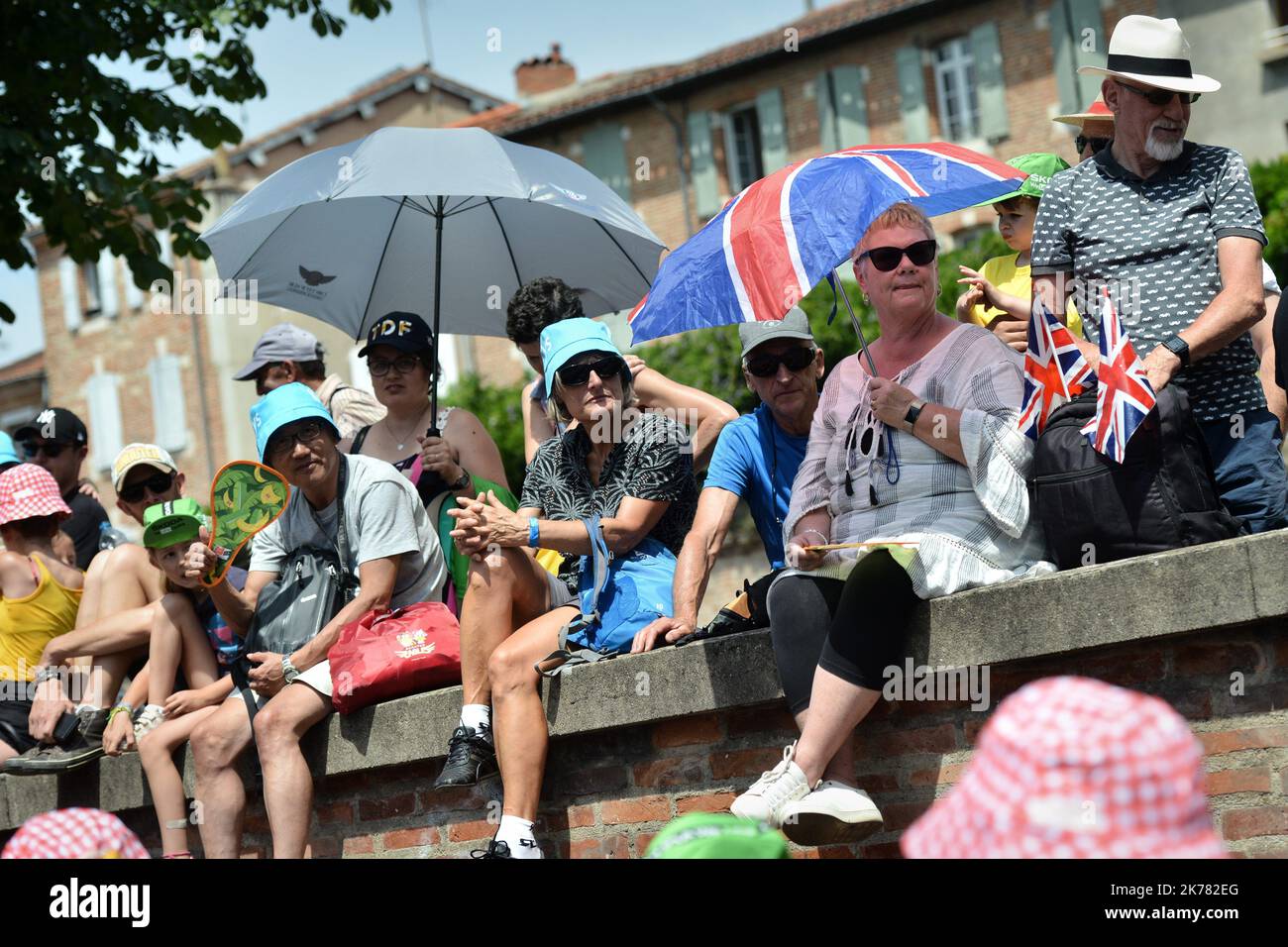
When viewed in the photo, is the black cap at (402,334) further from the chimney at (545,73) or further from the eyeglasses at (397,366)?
the chimney at (545,73)

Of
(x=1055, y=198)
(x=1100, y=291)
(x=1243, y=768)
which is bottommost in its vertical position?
(x=1243, y=768)

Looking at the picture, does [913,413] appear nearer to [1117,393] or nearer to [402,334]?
[1117,393]

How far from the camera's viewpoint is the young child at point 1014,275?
569 cm

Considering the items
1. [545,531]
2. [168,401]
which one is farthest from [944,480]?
[168,401]

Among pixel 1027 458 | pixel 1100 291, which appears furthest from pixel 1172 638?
pixel 1100 291

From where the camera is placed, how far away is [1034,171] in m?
6.30

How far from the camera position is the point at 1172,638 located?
451 centimetres

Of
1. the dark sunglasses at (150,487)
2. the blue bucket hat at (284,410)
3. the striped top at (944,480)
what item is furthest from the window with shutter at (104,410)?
the striped top at (944,480)

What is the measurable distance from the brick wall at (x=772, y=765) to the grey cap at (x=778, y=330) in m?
1.36

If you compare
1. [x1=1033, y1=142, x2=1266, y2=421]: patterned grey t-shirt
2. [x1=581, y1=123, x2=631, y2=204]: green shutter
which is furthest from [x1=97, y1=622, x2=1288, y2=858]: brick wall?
[x1=581, y1=123, x2=631, y2=204]: green shutter

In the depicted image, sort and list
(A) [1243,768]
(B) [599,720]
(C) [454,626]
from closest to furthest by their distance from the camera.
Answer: (A) [1243,768], (B) [599,720], (C) [454,626]
